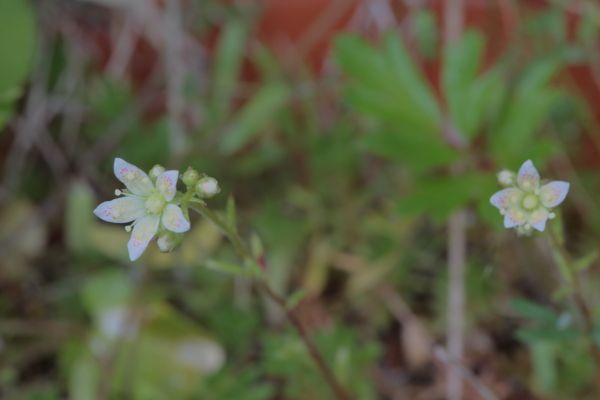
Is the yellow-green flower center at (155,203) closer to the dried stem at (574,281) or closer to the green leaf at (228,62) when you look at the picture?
the dried stem at (574,281)

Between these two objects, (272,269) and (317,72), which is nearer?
(272,269)

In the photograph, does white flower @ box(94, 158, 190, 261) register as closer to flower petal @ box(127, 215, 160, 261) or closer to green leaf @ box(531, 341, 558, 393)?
flower petal @ box(127, 215, 160, 261)

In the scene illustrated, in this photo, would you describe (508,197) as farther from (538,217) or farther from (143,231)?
(143,231)

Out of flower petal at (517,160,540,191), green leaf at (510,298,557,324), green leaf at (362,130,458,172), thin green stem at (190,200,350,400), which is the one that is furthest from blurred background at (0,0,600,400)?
flower petal at (517,160,540,191)

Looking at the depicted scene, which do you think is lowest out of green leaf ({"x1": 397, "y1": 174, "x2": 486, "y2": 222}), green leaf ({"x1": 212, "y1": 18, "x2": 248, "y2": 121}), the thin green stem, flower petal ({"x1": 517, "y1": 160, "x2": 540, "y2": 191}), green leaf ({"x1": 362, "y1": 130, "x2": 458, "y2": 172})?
flower petal ({"x1": 517, "y1": 160, "x2": 540, "y2": 191})

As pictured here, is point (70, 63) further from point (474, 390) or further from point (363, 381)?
point (474, 390)

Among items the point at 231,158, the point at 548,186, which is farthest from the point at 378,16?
the point at 548,186
